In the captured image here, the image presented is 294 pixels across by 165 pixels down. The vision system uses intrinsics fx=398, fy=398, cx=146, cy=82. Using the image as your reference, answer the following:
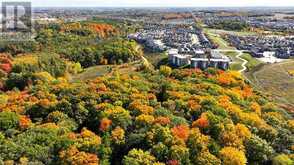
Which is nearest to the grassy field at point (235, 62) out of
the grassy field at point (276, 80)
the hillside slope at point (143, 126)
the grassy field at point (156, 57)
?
the grassy field at point (276, 80)

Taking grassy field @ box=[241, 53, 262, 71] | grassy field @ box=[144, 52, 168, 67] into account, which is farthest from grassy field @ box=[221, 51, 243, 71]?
grassy field @ box=[144, 52, 168, 67]

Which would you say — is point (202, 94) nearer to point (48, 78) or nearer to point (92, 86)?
point (92, 86)

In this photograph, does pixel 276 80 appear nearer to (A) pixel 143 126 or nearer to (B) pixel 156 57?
(B) pixel 156 57

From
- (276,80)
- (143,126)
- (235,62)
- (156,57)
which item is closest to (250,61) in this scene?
(235,62)

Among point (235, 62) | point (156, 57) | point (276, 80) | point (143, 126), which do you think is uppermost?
point (235, 62)

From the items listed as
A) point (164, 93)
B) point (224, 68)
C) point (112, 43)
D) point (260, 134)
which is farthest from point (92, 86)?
point (112, 43)

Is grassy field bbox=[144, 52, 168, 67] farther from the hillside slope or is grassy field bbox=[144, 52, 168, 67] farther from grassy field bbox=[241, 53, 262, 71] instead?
the hillside slope

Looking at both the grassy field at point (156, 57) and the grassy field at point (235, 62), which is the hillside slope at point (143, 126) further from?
the grassy field at point (156, 57)
